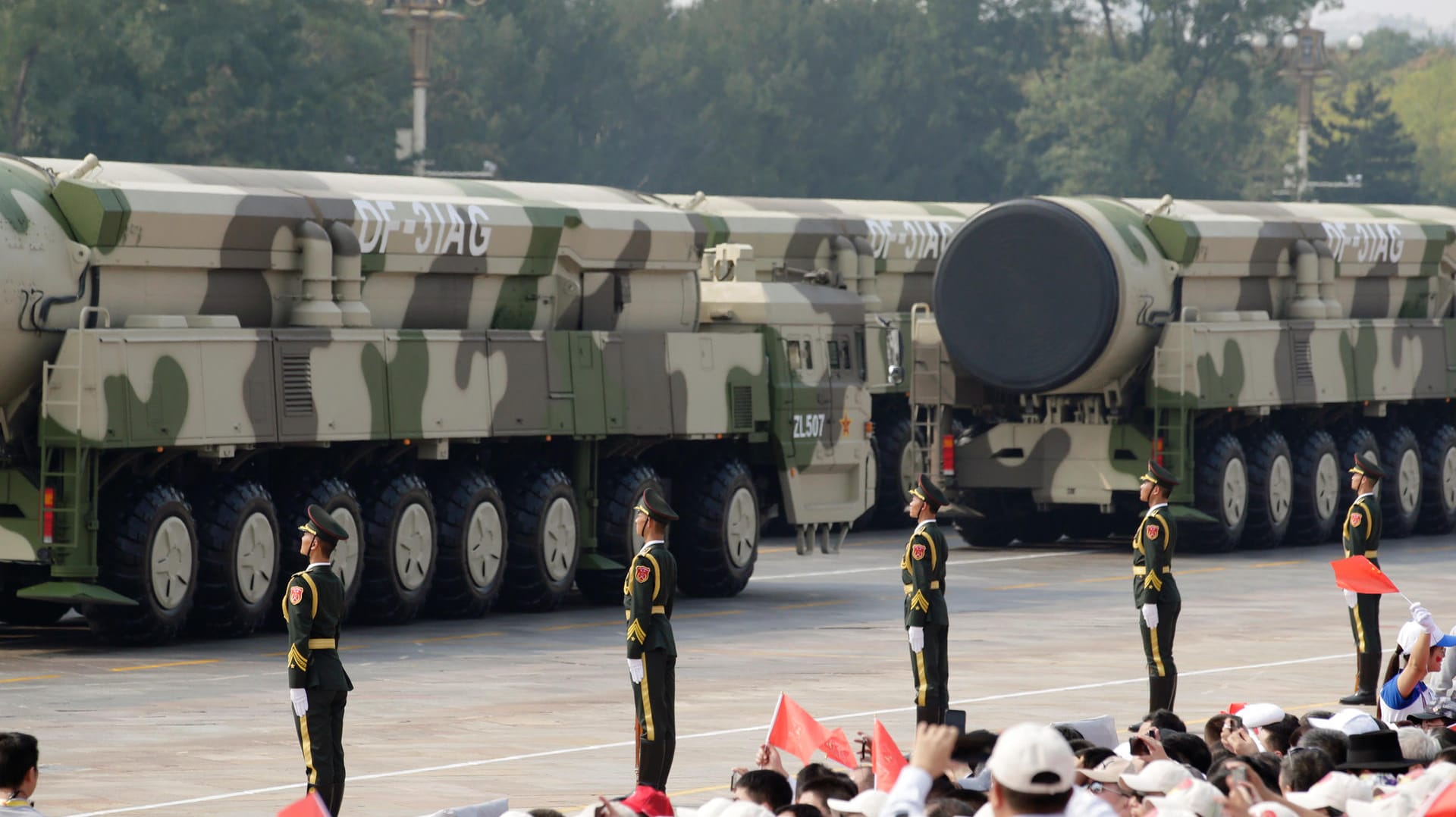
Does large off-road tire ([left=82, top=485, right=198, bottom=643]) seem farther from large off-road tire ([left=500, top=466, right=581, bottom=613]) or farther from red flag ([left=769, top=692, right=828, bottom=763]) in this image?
red flag ([left=769, top=692, right=828, bottom=763])

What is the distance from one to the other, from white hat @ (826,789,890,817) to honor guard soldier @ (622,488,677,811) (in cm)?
476

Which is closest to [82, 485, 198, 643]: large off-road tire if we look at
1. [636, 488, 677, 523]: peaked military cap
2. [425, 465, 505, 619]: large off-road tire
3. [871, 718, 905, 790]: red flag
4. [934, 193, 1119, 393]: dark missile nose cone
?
[425, 465, 505, 619]: large off-road tire

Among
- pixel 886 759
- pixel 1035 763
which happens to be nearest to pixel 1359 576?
pixel 886 759

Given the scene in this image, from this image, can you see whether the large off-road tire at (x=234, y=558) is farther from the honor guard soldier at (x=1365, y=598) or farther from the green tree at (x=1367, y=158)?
the green tree at (x=1367, y=158)

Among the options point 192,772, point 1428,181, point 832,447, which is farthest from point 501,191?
point 1428,181

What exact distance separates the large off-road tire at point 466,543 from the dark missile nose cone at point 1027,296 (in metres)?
7.91

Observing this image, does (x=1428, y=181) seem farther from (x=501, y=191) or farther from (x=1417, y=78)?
(x=501, y=191)

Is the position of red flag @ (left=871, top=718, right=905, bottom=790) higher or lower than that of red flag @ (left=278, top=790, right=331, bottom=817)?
lower

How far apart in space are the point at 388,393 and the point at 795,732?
11.2 metres

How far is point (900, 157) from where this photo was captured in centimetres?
8731

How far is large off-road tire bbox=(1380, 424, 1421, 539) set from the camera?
33.4 metres

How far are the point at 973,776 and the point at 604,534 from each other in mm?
14139

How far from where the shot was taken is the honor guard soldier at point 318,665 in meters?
12.9

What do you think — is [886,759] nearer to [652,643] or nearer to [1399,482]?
[652,643]
